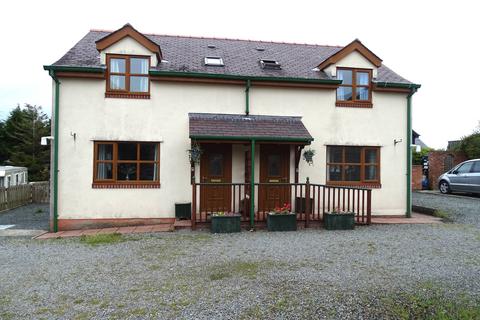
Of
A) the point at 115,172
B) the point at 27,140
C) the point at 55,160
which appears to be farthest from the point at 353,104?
the point at 27,140

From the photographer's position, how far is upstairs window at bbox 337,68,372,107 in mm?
10844

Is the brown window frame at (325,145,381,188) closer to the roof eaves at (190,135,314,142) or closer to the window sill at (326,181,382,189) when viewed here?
the window sill at (326,181,382,189)

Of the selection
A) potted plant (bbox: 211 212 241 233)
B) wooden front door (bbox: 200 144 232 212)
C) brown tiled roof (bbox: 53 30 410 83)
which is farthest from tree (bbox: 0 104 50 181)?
potted plant (bbox: 211 212 241 233)

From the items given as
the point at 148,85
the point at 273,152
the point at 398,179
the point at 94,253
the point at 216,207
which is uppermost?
the point at 148,85

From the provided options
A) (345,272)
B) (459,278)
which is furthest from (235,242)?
(459,278)

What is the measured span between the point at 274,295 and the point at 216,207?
18.2 ft

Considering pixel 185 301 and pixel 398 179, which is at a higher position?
pixel 398 179

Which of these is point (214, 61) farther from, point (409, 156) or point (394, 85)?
point (409, 156)

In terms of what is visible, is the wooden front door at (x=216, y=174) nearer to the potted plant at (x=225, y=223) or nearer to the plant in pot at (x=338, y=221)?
the potted plant at (x=225, y=223)

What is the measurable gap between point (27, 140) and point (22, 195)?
16666 millimetres

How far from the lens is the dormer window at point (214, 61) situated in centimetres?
1082

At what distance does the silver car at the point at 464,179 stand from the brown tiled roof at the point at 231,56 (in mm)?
7358

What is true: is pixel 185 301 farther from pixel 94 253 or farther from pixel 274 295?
pixel 94 253

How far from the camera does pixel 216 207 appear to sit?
984 centimetres
